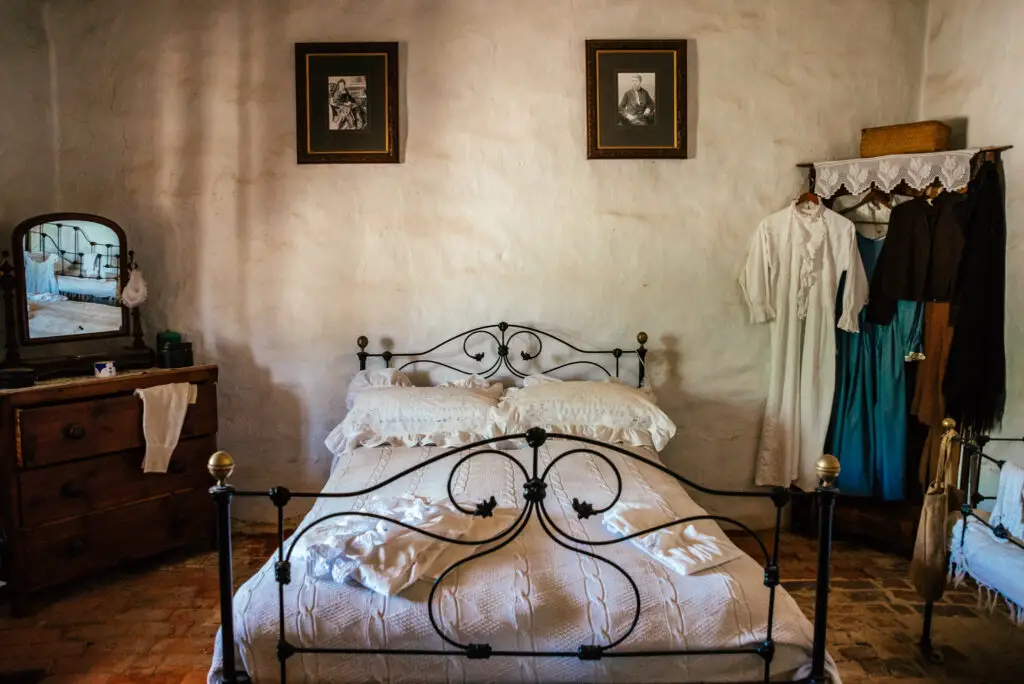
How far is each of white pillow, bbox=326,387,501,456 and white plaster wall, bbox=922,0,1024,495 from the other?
2.24m

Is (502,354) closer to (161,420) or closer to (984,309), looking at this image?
(161,420)

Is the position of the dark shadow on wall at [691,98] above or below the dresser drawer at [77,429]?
above

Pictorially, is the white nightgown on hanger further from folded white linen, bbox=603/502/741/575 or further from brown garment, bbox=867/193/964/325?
folded white linen, bbox=603/502/741/575

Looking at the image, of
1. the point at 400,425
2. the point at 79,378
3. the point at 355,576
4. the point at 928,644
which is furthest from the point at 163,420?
the point at 928,644

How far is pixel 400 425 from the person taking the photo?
3219 millimetres

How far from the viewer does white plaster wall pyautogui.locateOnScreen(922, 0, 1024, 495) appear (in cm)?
313

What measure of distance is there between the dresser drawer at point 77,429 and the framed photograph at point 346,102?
57.5 inches

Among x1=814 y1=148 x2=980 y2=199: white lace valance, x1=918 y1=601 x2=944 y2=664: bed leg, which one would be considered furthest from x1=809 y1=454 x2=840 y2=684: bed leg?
x1=814 y1=148 x2=980 y2=199: white lace valance

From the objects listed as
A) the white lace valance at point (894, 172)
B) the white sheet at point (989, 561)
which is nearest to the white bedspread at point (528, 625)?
the white sheet at point (989, 561)

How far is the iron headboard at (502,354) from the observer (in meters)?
3.78

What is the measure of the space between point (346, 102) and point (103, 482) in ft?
6.85

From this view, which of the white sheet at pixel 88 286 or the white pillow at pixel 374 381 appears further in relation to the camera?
the white pillow at pixel 374 381

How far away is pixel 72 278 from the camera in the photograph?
3.38 metres

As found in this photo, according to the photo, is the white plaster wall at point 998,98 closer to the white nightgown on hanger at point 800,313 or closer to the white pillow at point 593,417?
the white nightgown on hanger at point 800,313
